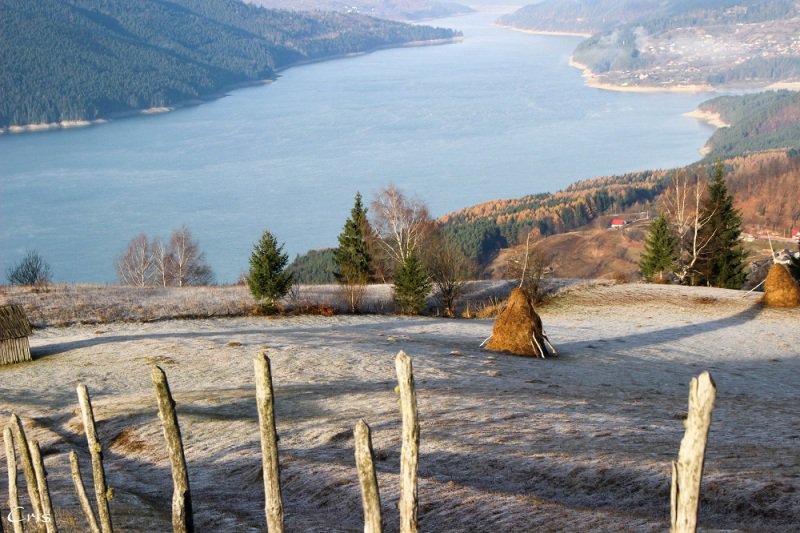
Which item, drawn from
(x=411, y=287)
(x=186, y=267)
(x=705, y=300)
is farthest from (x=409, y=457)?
(x=186, y=267)

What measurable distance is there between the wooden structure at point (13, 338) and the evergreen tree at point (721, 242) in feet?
127

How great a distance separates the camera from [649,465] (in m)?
12.9

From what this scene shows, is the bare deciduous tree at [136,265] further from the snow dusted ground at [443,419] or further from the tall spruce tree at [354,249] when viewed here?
the snow dusted ground at [443,419]

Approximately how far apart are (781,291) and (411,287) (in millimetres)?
15379

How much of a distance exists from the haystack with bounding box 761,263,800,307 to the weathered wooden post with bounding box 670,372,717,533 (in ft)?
105

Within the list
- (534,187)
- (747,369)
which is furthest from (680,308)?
(534,187)

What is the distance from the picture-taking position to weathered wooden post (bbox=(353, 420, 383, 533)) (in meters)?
Result: 7.30

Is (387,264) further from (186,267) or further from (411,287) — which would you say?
(186,267)

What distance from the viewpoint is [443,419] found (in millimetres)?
16281

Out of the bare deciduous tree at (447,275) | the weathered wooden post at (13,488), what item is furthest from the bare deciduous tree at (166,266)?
the weathered wooden post at (13,488)

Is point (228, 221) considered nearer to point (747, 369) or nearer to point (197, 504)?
point (747, 369)

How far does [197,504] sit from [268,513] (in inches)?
191

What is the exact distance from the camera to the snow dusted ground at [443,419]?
11711 millimetres

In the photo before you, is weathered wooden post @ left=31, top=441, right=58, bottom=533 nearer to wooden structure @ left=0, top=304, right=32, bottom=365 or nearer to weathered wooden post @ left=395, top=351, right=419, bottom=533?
weathered wooden post @ left=395, top=351, right=419, bottom=533
